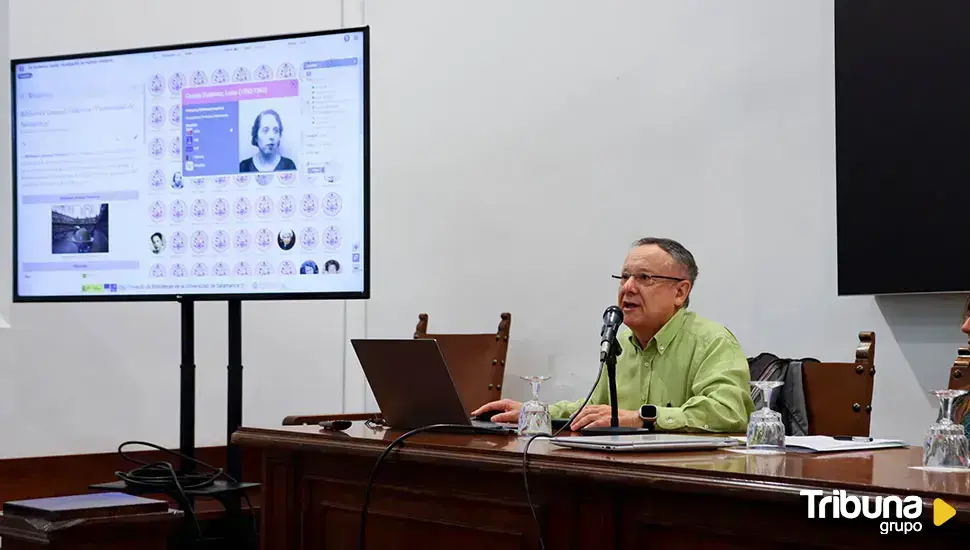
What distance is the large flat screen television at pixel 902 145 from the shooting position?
321 cm

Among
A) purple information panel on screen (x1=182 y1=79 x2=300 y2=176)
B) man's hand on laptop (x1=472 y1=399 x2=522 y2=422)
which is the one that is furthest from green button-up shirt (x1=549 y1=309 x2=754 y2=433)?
purple information panel on screen (x1=182 y1=79 x2=300 y2=176)

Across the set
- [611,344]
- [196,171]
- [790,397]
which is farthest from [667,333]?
[196,171]

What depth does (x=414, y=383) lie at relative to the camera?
8.61 ft

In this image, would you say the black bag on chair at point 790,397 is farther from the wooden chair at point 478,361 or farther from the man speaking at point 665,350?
the wooden chair at point 478,361

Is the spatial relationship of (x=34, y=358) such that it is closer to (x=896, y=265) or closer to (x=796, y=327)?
(x=796, y=327)

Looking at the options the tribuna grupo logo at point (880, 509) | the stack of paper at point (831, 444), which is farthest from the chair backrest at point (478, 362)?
the tribuna grupo logo at point (880, 509)

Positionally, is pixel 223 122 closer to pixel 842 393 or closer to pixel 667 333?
pixel 667 333

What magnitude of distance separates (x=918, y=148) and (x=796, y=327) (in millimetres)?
742

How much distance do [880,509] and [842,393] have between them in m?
1.40

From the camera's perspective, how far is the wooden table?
174 cm

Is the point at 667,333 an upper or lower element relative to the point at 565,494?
upper

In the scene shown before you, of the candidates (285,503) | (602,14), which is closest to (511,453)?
(285,503)

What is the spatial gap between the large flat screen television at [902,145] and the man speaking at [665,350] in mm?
553

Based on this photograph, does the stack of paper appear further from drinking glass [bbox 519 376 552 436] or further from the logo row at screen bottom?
the logo row at screen bottom
